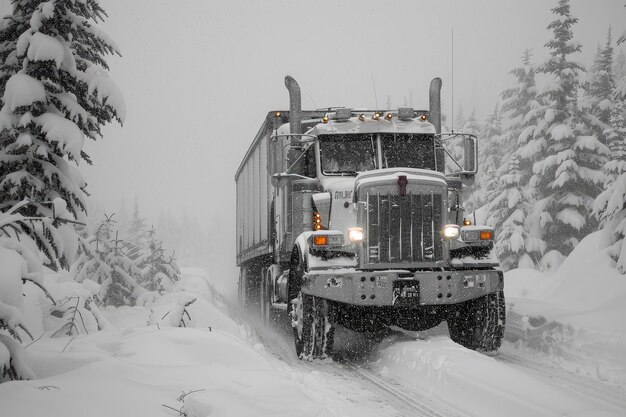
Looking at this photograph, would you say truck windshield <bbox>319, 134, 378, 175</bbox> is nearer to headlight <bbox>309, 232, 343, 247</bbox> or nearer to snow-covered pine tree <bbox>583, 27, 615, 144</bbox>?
headlight <bbox>309, 232, 343, 247</bbox>

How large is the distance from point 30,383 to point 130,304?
963 cm

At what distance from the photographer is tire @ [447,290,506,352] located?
8.18 metres

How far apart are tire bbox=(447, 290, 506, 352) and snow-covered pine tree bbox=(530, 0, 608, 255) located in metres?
14.3

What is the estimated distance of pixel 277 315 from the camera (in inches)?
487

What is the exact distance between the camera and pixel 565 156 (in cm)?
2159

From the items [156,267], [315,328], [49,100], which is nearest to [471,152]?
[315,328]

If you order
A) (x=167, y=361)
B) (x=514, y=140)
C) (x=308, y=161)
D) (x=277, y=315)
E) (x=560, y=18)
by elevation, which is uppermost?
(x=560, y=18)

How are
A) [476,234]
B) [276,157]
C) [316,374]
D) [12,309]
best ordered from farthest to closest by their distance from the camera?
[276,157] → [476,234] → [316,374] → [12,309]

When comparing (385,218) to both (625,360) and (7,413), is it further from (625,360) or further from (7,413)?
(7,413)

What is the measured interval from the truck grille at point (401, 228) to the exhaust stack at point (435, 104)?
2.73 metres

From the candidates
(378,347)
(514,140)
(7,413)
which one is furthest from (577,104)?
(7,413)

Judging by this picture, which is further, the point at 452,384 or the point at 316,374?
the point at 316,374

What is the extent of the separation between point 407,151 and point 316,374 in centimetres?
410

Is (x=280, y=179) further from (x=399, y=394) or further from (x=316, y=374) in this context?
(x=399, y=394)
